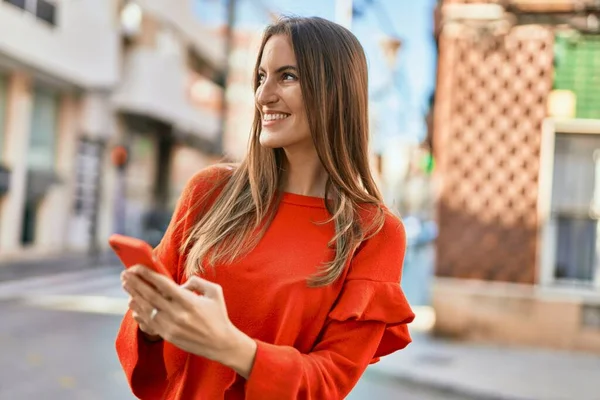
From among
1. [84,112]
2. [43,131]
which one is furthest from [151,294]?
[84,112]

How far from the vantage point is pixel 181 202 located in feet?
5.68

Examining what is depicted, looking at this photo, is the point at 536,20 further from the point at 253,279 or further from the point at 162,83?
the point at 162,83

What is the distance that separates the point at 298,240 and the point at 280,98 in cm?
32

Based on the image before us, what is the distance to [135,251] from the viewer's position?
1095 millimetres

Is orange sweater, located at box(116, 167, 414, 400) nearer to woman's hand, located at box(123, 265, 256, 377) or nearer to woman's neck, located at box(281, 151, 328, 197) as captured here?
woman's neck, located at box(281, 151, 328, 197)

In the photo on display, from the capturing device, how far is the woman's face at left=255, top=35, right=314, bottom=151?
1587mm

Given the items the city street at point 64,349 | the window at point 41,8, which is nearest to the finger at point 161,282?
the city street at point 64,349

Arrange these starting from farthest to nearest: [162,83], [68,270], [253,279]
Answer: [162,83] → [68,270] → [253,279]

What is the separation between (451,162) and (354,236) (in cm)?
853

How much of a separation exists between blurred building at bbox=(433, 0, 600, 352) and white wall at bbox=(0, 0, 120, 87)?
10708 millimetres

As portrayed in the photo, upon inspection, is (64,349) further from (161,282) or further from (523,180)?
(161,282)

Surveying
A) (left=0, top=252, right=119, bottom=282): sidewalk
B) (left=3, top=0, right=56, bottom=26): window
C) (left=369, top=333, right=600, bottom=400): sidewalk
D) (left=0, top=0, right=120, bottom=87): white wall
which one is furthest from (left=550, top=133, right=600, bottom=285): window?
(left=3, top=0, right=56, bottom=26): window

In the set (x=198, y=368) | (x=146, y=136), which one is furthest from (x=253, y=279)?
(x=146, y=136)

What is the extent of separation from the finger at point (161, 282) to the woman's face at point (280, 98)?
0.60 meters
